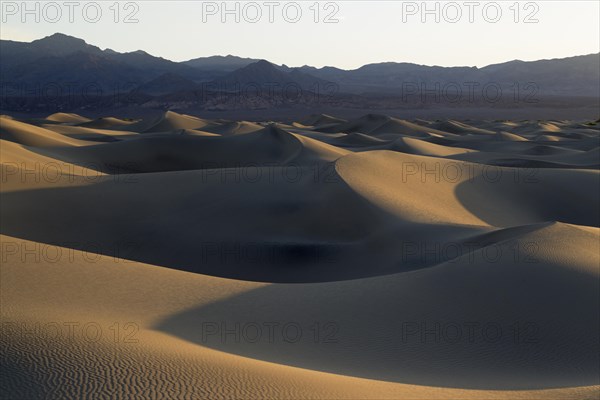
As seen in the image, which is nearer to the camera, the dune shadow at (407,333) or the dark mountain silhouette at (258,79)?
the dune shadow at (407,333)

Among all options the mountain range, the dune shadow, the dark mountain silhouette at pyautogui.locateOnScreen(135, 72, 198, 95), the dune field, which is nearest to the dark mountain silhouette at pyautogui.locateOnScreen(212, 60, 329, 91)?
the mountain range

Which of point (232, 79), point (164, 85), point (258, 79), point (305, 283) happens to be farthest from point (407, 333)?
point (232, 79)

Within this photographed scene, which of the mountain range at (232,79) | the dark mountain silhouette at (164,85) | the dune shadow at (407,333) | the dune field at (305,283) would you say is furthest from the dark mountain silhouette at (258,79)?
the dune shadow at (407,333)

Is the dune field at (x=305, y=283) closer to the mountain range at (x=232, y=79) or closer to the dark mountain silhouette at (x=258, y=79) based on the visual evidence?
the mountain range at (x=232, y=79)

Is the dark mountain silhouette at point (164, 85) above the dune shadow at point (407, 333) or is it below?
above

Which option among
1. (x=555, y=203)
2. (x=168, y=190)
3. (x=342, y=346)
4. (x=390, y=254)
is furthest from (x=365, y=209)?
(x=342, y=346)

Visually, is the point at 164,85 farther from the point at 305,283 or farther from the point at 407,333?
the point at 407,333
